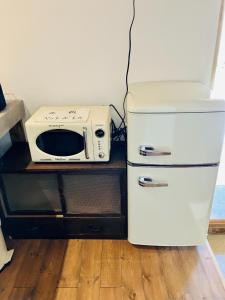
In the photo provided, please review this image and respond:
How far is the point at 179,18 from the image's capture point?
5.02 feet

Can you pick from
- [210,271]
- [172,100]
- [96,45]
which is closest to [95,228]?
[210,271]

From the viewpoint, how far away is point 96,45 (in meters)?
1.61

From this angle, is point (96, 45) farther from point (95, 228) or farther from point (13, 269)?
point (13, 269)

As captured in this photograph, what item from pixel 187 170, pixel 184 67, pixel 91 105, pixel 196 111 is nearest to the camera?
pixel 196 111

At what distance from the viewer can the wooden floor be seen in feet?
4.76

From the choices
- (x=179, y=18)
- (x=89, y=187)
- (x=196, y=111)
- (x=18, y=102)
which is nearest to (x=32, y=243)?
(x=89, y=187)

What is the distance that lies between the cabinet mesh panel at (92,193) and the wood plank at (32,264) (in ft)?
1.07

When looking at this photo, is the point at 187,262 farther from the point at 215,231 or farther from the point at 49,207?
the point at 49,207

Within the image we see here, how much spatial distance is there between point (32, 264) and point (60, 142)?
31.1 inches

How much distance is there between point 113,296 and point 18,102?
4.28 ft

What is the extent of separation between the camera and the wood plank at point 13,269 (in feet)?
4.90

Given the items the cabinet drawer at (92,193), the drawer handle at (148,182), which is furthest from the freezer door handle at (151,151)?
the cabinet drawer at (92,193)

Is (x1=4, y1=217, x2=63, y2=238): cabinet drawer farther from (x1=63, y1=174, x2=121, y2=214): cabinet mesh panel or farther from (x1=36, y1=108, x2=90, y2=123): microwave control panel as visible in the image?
(x1=36, y1=108, x2=90, y2=123): microwave control panel

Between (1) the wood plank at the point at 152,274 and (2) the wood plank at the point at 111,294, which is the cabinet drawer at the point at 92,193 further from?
(2) the wood plank at the point at 111,294
